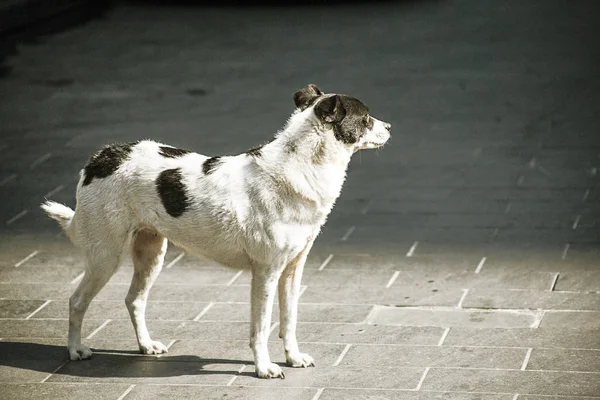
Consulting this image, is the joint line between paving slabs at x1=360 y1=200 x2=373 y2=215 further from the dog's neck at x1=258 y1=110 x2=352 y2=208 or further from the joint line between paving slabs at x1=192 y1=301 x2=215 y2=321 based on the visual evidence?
the dog's neck at x1=258 y1=110 x2=352 y2=208

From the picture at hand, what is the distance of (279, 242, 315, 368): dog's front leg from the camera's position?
6.84 meters

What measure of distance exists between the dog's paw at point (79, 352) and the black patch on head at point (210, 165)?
4.37ft

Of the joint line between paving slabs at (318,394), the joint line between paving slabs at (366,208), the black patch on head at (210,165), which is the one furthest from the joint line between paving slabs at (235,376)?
the joint line between paving slabs at (366,208)

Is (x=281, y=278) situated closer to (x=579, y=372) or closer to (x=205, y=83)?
(x=579, y=372)

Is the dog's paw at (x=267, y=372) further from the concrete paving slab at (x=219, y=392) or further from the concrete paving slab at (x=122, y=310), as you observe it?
the concrete paving slab at (x=122, y=310)

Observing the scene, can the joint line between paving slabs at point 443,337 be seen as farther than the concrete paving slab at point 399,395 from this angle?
Yes

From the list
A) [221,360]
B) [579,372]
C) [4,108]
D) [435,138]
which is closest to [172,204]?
[221,360]

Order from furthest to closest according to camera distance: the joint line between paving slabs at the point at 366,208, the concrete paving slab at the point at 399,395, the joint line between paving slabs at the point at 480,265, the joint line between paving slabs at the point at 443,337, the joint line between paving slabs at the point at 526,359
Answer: the joint line between paving slabs at the point at 366,208
the joint line between paving slabs at the point at 480,265
the joint line between paving slabs at the point at 443,337
the joint line between paving slabs at the point at 526,359
the concrete paving slab at the point at 399,395

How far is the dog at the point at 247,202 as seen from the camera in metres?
6.50

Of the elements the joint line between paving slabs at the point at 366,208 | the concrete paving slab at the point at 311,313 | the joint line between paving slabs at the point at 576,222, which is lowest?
the joint line between paving slabs at the point at 366,208

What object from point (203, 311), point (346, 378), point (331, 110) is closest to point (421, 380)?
point (346, 378)

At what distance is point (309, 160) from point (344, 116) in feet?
1.02

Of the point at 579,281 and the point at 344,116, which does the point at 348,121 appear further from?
the point at 579,281

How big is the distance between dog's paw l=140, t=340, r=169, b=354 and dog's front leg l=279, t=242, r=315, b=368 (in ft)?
2.59
